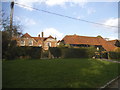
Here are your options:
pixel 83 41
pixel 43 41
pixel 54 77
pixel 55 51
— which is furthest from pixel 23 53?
pixel 83 41

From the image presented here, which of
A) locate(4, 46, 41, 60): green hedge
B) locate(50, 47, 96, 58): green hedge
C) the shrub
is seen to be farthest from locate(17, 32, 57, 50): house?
locate(4, 46, 41, 60): green hedge

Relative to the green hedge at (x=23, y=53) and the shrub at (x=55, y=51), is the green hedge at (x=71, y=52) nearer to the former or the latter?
the shrub at (x=55, y=51)

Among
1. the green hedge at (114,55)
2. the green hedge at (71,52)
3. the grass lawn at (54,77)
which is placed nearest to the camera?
the grass lawn at (54,77)

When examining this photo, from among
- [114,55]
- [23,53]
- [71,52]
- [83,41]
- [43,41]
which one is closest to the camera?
[23,53]

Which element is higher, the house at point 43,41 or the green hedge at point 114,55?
the house at point 43,41

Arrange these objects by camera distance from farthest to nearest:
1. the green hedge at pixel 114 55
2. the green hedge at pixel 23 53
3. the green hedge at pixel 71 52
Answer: the green hedge at pixel 114 55, the green hedge at pixel 71 52, the green hedge at pixel 23 53

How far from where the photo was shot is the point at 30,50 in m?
22.3

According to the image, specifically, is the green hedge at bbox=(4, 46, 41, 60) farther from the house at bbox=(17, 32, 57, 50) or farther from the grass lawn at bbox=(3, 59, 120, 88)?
the house at bbox=(17, 32, 57, 50)

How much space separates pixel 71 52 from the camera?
92.5 ft

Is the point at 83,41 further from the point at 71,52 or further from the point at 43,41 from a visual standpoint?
the point at 71,52

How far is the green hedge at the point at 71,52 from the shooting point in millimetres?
27234

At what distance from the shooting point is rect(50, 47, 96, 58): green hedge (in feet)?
89.4

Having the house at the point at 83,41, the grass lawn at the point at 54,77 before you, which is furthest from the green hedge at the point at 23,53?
the house at the point at 83,41

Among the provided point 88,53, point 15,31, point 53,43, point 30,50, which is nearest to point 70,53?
point 88,53
